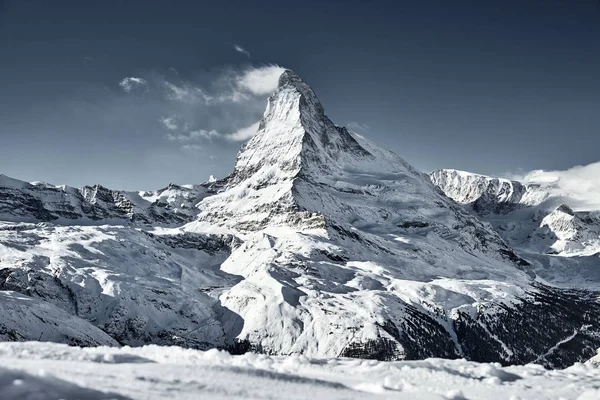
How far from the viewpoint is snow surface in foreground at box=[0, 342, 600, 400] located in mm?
16844

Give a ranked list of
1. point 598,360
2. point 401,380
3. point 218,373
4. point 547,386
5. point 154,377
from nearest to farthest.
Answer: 1. point 154,377
2. point 218,373
3. point 401,380
4. point 547,386
5. point 598,360

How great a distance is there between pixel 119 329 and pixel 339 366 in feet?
521

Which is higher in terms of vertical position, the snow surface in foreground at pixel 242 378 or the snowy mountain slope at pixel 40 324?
the snow surface in foreground at pixel 242 378

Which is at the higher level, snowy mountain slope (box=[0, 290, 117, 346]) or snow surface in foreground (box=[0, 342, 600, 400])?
snow surface in foreground (box=[0, 342, 600, 400])

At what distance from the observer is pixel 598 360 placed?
34.6 meters

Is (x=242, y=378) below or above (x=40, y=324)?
above

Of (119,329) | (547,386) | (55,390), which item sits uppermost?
(547,386)

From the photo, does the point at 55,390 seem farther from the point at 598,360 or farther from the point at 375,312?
the point at 375,312

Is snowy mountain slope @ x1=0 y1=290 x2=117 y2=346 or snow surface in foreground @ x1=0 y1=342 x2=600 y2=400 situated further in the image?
snowy mountain slope @ x1=0 y1=290 x2=117 y2=346

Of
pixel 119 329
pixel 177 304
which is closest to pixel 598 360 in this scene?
pixel 119 329

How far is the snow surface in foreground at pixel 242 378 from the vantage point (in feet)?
55.3

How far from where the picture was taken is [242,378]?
19359mm

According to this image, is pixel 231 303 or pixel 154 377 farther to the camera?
pixel 231 303

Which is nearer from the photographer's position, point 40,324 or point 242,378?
point 242,378
